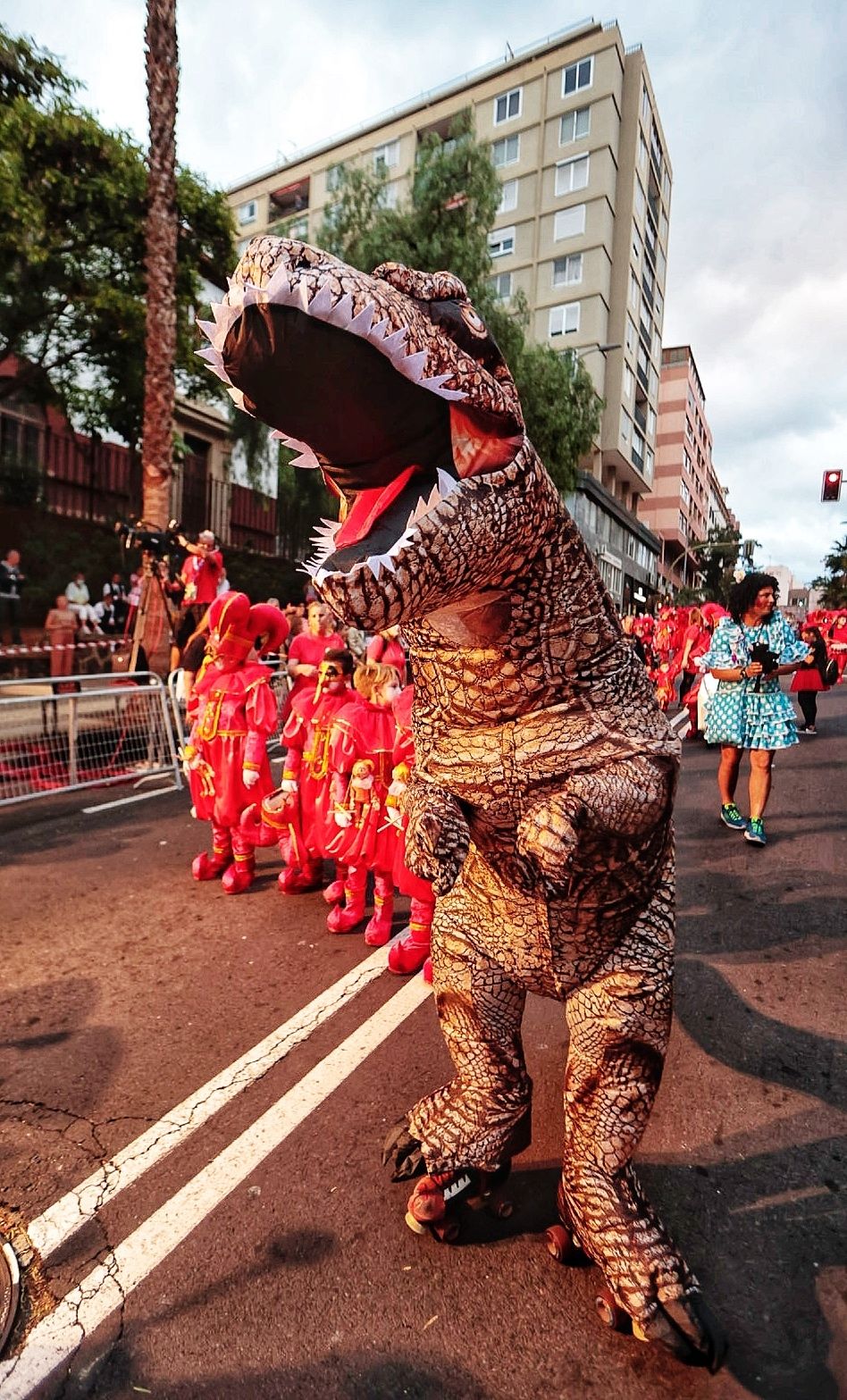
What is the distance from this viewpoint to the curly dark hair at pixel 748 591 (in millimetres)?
5023

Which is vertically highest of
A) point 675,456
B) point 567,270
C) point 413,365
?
point 567,270

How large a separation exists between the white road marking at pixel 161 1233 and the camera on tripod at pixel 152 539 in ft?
21.7

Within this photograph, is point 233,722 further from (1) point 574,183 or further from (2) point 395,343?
(1) point 574,183

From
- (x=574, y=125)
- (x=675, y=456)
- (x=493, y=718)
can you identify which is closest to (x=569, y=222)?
(x=574, y=125)

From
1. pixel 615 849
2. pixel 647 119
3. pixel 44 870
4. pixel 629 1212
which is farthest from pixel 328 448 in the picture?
pixel 647 119

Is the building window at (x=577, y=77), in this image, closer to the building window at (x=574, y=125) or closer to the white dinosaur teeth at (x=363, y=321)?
the building window at (x=574, y=125)

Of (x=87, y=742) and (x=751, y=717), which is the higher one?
(x=751, y=717)

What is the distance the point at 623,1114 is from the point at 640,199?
38.4 meters

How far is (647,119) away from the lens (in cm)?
3194

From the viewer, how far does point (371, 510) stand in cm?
138

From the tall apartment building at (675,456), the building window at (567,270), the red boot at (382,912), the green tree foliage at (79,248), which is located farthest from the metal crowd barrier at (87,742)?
the tall apartment building at (675,456)

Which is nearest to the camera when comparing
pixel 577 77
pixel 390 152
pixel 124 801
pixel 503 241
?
pixel 124 801

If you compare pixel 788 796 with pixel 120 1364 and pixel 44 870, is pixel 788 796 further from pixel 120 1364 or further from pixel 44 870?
pixel 120 1364

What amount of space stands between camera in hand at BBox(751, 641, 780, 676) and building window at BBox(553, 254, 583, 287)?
29930 mm
